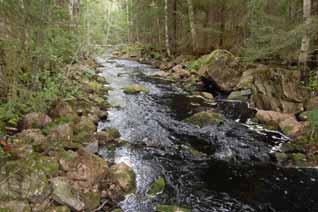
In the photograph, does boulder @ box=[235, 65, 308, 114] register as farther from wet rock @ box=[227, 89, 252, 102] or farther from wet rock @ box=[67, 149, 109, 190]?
wet rock @ box=[67, 149, 109, 190]

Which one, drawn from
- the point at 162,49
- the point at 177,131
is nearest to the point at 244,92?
the point at 177,131

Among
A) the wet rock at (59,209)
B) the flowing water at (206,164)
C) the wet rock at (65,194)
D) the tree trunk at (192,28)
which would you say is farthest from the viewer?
the tree trunk at (192,28)

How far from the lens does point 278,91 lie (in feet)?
36.9

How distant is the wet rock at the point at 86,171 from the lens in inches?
233

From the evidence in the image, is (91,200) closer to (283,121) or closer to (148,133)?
(148,133)

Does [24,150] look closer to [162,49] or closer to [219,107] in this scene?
[219,107]

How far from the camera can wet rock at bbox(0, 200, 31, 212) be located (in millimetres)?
4637

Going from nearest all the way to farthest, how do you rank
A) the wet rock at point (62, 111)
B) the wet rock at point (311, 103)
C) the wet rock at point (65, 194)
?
the wet rock at point (65, 194)
the wet rock at point (62, 111)
the wet rock at point (311, 103)

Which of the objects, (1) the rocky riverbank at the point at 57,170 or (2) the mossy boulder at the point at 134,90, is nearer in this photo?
(1) the rocky riverbank at the point at 57,170

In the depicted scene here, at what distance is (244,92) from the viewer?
13789 mm

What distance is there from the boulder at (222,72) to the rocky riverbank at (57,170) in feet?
25.2

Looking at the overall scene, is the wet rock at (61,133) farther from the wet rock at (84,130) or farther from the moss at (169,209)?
the moss at (169,209)

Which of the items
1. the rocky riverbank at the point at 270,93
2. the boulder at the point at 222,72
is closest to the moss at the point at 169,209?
the rocky riverbank at the point at 270,93

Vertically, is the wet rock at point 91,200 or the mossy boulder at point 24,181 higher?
the mossy boulder at point 24,181
